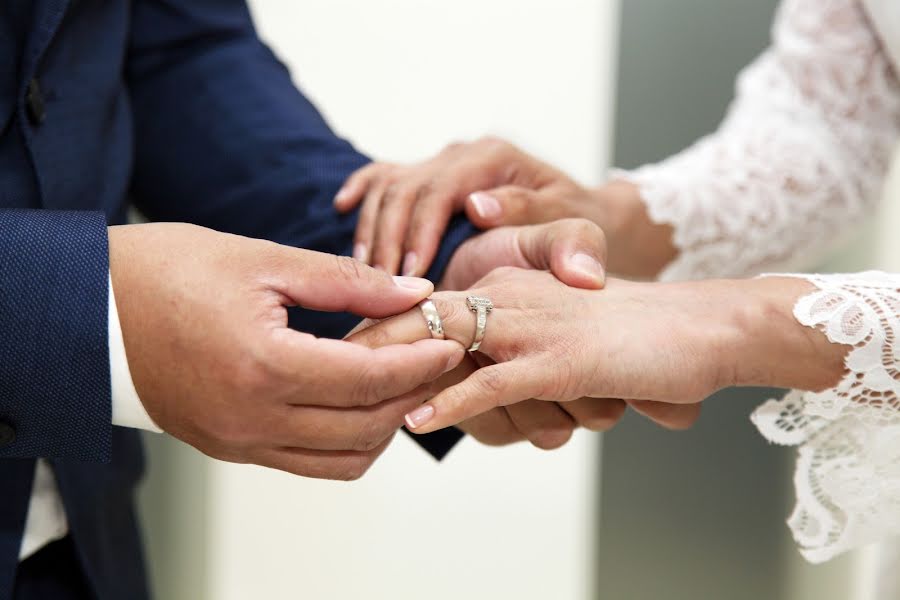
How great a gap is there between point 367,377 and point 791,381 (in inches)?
15.1

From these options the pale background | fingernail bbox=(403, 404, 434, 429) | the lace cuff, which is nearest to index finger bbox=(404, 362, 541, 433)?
fingernail bbox=(403, 404, 434, 429)

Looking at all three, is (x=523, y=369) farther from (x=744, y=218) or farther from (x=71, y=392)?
(x=744, y=218)

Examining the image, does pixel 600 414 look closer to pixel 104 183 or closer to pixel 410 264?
pixel 410 264

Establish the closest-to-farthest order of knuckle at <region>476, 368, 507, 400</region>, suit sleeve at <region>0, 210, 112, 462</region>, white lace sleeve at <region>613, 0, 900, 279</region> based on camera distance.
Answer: suit sleeve at <region>0, 210, 112, 462</region>
knuckle at <region>476, 368, 507, 400</region>
white lace sleeve at <region>613, 0, 900, 279</region>

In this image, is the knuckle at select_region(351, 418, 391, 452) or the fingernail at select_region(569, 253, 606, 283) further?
the fingernail at select_region(569, 253, 606, 283)

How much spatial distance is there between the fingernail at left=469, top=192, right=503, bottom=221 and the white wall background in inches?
23.1

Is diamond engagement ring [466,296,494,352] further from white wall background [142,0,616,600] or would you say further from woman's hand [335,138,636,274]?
white wall background [142,0,616,600]

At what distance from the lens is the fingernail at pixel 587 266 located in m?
0.86

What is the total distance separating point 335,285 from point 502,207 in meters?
0.37

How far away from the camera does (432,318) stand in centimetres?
77

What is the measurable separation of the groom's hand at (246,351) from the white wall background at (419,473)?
2.97 ft

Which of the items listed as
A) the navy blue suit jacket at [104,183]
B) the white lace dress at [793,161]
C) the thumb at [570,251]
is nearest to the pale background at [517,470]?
the white lace dress at [793,161]

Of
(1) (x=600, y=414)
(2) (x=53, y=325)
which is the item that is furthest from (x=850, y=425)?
(2) (x=53, y=325)

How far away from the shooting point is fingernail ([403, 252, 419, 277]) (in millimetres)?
983
